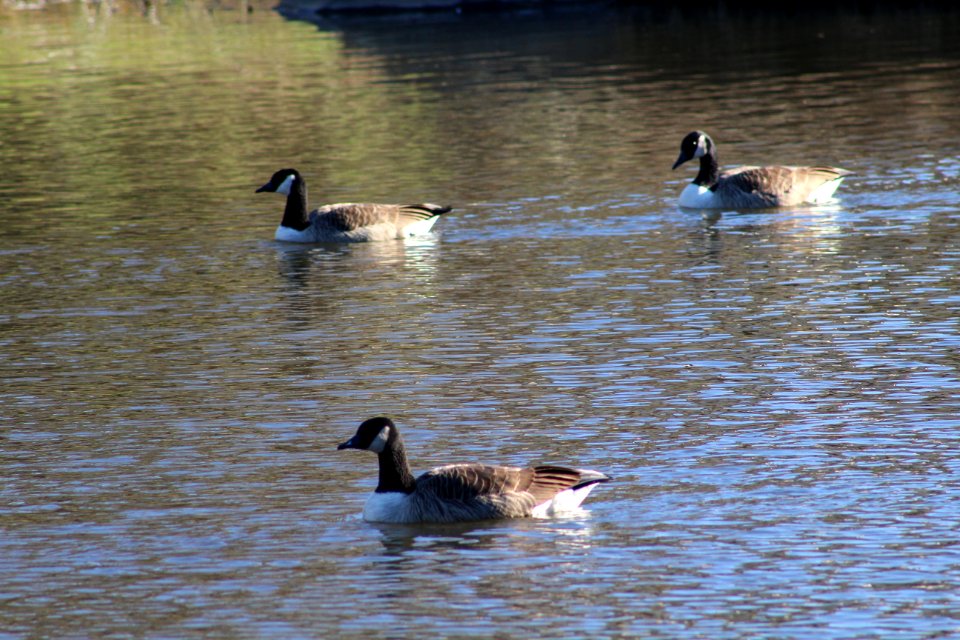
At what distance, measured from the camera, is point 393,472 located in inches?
523

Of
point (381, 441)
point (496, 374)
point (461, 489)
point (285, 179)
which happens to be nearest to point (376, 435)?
point (381, 441)

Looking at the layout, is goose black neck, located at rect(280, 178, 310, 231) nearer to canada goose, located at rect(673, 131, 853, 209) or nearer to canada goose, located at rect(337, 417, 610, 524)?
canada goose, located at rect(673, 131, 853, 209)

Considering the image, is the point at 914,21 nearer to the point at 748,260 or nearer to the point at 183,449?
the point at 748,260

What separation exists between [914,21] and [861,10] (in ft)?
18.4

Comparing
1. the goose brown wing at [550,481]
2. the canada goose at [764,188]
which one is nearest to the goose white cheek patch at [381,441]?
the goose brown wing at [550,481]

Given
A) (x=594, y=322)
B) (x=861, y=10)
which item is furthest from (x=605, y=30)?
(x=594, y=322)

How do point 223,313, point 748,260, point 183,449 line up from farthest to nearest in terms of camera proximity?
point 748,260 < point 223,313 < point 183,449

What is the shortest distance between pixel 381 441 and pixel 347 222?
14283 mm

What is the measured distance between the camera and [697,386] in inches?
668

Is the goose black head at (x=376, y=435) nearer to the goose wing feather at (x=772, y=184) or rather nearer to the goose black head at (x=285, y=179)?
the goose black head at (x=285, y=179)

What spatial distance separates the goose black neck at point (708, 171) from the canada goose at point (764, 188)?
203 mm

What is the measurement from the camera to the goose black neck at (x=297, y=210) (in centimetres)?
2736

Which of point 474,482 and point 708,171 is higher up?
point 708,171

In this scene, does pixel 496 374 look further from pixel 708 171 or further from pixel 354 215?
pixel 708 171
